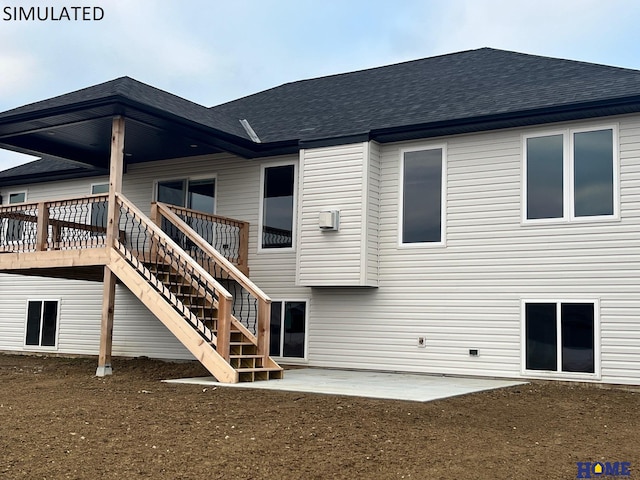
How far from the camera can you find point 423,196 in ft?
39.3

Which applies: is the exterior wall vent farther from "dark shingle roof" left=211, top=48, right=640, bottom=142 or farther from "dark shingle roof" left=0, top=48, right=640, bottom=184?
"dark shingle roof" left=211, top=48, right=640, bottom=142

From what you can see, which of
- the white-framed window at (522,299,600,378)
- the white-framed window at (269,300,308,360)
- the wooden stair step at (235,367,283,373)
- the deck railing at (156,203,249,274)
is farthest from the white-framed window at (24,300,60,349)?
the white-framed window at (522,299,600,378)

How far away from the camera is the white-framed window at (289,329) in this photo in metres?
12.8

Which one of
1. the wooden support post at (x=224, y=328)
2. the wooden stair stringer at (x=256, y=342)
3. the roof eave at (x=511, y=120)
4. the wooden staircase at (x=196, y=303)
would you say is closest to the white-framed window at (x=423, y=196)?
the roof eave at (x=511, y=120)

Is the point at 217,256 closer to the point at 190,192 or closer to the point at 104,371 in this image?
the point at 104,371

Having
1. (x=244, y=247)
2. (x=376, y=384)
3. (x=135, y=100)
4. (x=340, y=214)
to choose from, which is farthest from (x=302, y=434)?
(x=244, y=247)

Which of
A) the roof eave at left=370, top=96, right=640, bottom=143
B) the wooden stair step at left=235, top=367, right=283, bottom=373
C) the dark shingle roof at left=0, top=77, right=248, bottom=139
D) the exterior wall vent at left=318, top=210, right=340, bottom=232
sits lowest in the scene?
the wooden stair step at left=235, top=367, right=283, bottom=373

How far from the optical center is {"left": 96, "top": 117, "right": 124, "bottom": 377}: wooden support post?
11.2 m

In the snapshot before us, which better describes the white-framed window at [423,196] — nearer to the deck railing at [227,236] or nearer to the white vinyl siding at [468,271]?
the white vinyl siding at [468,271]

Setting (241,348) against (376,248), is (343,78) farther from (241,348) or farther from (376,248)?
(241,348)

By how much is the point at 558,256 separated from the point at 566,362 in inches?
61.4

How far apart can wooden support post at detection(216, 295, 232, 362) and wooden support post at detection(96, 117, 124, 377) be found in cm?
233

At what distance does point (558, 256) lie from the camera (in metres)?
10.6

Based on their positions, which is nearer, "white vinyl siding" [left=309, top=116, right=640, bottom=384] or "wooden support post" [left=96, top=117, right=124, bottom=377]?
"white vinyl siding" [left=309, top=116, right=640, bottom=384]
